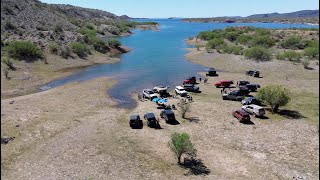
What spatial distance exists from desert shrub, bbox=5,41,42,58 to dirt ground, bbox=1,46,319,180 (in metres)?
29.8

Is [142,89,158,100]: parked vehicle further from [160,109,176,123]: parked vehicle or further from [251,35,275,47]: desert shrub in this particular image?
[251,35,275,47]: desert shrub

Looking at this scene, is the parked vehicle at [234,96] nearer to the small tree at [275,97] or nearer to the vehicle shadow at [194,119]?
the small tree at [275,97]

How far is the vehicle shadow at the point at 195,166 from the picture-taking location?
2877 cm

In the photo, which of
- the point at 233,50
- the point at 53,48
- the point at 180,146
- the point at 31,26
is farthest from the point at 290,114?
the point at 31,26

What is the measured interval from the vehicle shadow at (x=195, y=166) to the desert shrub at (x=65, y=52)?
6806 centimetres

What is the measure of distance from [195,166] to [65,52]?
230 ft

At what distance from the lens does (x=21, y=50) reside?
8112 cm

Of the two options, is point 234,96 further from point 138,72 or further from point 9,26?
point 9,26

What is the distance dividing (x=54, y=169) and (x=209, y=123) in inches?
788

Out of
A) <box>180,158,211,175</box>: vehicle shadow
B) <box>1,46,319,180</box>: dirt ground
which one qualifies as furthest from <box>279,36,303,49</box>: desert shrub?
<box>180,158,211,175</box>: vehicle shadow

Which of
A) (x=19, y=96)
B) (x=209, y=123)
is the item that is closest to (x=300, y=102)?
(x=209, y=123)

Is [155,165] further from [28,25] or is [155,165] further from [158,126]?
[28,25]

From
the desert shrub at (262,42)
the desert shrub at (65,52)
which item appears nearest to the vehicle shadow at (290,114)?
the desert shrub at (65,52)

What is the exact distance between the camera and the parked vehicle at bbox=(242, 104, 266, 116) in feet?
145
